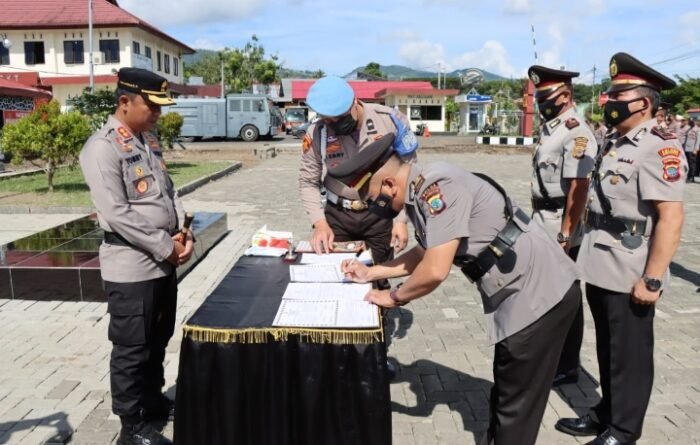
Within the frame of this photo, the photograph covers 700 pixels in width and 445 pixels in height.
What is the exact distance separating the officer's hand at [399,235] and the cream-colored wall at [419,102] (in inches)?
1544

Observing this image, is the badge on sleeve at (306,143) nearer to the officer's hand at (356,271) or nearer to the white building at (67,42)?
the officer's hand at (356,271)

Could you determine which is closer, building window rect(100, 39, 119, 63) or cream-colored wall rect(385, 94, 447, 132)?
building window rect(100, 39, 119, 63)

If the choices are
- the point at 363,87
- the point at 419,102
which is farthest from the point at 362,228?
the point at 363,87

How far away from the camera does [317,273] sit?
2.98 meters

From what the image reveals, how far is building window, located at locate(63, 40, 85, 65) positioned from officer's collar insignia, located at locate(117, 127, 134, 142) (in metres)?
34.3

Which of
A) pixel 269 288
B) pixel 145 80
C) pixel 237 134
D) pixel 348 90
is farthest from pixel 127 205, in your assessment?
pixel 237 134

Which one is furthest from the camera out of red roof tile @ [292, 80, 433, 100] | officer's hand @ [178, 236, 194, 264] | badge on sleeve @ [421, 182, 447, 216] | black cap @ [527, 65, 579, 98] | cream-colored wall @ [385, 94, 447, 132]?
red roof tile @ [292, 80, 433, 100]

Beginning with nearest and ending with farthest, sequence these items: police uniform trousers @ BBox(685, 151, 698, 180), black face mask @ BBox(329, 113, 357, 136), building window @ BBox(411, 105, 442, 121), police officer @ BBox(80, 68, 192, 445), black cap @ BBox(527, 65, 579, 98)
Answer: police officer @ BBox(80, 68, 192, 445) < black face mask @ BBox(329, 113, 357, 136) < black cap @ BBox(527, 65, 579, 98) < police uniform trousers @ BBox(685, 151, 698, 180) < building window @ BBox(411, 105, 442, 121)

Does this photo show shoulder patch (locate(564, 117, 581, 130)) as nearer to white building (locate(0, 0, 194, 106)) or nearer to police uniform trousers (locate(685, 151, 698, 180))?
police uniform trousers (locate(685, 151, 698, 180))

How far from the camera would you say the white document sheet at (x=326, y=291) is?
102 inches

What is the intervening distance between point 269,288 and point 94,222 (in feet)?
18.1

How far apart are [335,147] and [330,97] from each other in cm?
40

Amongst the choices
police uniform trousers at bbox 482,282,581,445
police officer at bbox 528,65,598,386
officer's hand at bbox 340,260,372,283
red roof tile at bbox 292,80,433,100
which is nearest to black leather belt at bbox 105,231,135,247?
officer's hand at bbox 340,260,372,283

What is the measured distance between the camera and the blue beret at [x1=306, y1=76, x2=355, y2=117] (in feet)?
10.1
